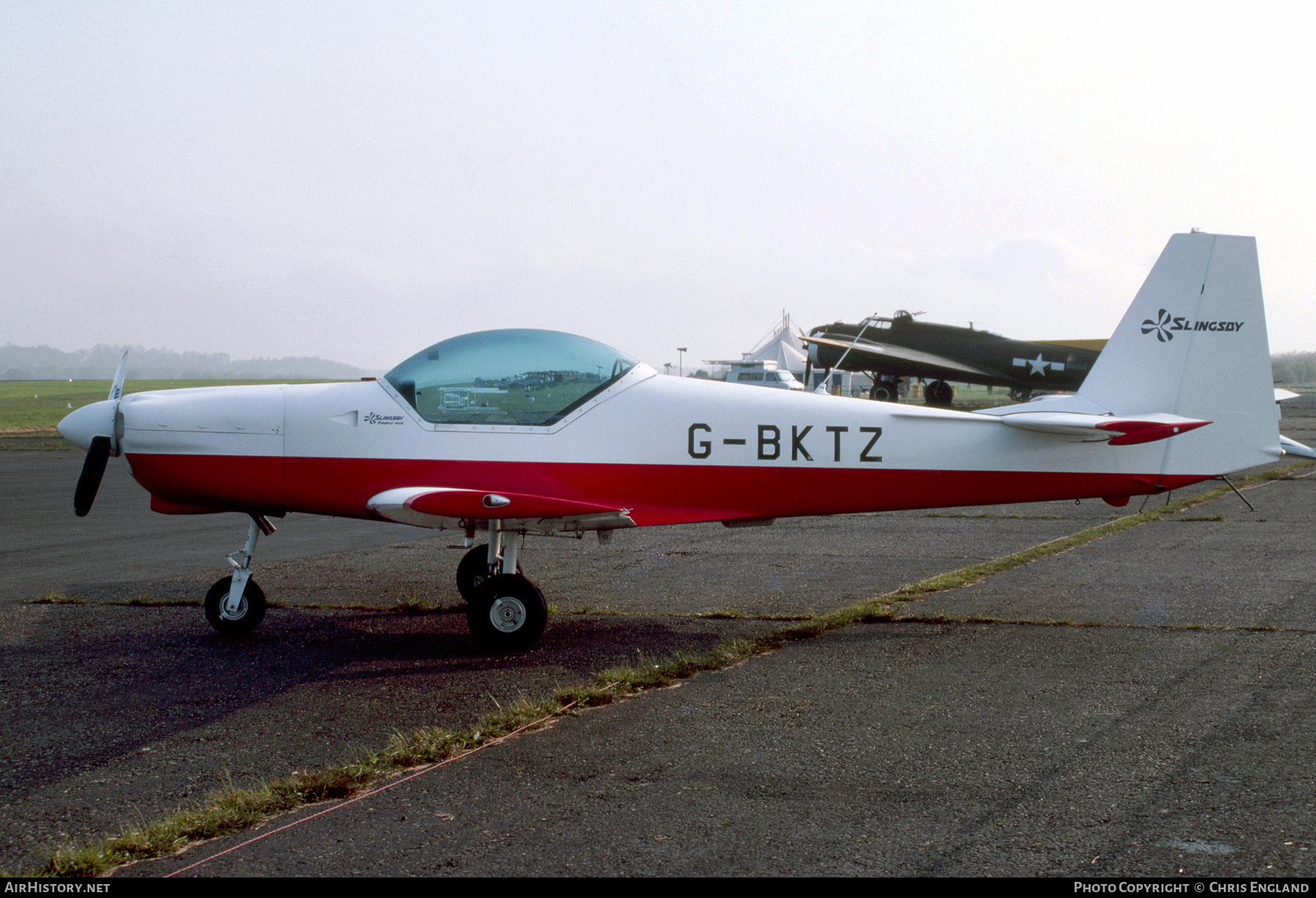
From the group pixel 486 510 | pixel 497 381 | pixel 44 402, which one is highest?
pixel 44 402

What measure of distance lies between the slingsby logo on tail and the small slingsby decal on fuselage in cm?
226

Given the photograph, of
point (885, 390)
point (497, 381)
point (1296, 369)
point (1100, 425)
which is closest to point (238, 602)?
point (497, 381)

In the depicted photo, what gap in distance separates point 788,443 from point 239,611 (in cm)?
405

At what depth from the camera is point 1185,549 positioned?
34.7ft

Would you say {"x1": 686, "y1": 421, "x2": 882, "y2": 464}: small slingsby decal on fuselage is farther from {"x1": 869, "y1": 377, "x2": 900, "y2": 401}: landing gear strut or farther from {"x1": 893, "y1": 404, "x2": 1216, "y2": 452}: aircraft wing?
{"x1": 869, "y1": 377, "x2": 900, "y2": 401}: landing gear strut

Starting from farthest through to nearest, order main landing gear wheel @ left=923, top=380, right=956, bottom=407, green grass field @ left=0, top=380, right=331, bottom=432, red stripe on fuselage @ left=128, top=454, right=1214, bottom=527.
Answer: green grass field @ left=0, top=380, right=331, bottom=432
main landing gear wheel @ left=923, top=380, right=956, bottom=407
red stripe on fuselage @ left=128, top=454, right=1214, bottom=527

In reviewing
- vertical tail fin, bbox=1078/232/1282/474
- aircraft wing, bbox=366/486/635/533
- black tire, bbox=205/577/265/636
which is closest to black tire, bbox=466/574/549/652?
aircraft wing, bbox=366/486/635/533

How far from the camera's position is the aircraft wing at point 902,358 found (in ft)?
126

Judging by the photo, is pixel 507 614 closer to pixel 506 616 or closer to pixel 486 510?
pixel 506 616

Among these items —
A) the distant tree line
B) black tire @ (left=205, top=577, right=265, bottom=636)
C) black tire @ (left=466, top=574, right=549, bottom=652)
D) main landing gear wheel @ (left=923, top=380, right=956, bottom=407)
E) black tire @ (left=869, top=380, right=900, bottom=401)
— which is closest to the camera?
black tire @ (left=466, top=574, right=549, bottom=652)

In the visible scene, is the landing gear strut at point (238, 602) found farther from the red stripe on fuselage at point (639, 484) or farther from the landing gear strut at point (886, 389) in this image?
the landing gear strut at point (886, 389)

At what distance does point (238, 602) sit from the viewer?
7.23 metres

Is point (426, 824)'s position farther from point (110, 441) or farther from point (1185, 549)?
point (1185, 549)

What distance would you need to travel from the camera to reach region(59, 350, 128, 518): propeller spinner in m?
7.13
